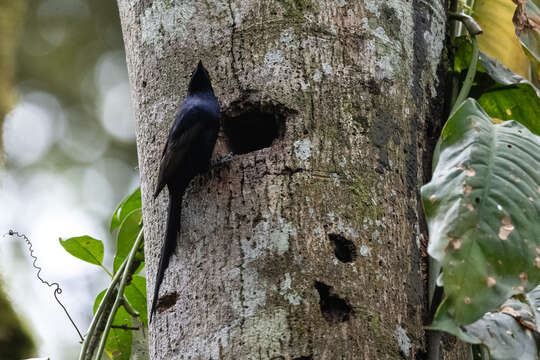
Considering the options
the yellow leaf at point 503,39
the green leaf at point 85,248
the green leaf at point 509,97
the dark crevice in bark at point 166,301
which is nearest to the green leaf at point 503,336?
the dark crevice in bark at point 166,301

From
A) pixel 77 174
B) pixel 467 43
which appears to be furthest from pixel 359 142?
pixel 77 174

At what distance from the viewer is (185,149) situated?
2.30m

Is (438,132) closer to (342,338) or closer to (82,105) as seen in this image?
(342,338)

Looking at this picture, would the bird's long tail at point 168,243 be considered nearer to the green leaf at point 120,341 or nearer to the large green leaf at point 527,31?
the green leaf at point 120,341

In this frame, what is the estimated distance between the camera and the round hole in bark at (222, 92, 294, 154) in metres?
2.28

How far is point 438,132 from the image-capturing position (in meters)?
2.45

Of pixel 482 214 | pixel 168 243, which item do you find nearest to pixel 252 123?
pixel 168 243

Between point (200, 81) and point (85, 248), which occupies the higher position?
point (200, 81)

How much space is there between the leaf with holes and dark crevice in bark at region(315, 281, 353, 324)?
28 cm

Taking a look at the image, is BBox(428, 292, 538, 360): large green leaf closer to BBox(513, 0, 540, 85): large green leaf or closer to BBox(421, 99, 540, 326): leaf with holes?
BBox(421, 99, 540, 326): leaf with holes

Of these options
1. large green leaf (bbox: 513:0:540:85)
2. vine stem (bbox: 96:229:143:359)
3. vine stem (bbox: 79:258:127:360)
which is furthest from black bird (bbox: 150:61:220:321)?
large green leaf (bbox: 513:0:540:85)

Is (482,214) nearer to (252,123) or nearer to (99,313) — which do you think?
(252,123)

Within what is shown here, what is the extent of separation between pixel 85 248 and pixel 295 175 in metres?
1.50

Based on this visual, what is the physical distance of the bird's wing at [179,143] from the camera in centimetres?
225
